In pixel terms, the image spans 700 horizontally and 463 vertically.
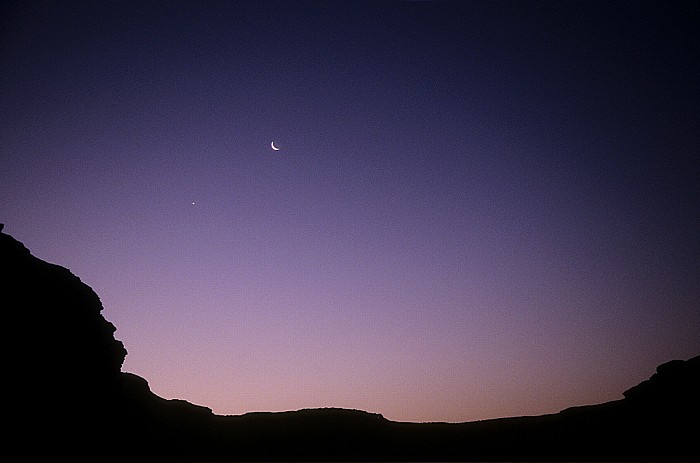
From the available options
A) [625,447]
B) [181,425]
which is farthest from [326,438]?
[625,447]

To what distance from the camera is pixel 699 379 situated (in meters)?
42.7

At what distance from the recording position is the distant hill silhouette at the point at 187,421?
2688 centimetres

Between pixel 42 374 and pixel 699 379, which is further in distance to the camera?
pixel 699 379

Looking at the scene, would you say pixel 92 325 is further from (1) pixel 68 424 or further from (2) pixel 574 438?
(2) pixel 574 438

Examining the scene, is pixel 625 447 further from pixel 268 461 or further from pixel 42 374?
pixel 42 374

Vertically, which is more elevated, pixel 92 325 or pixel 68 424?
pixel 92 325

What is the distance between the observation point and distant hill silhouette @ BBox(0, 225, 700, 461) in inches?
1058

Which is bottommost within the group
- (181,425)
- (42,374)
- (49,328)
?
(181,425)

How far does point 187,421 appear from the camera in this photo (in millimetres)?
56281

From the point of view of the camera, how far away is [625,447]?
45250 millimetres

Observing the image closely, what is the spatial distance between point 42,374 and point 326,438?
4353 cm

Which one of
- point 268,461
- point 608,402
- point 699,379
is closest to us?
point 699,379

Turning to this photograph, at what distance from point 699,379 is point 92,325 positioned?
5940 centimetres

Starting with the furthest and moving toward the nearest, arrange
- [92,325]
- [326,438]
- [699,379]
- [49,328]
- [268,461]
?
[326,438] < [268,461] < [699,379] < [92,325] < [49,328]
